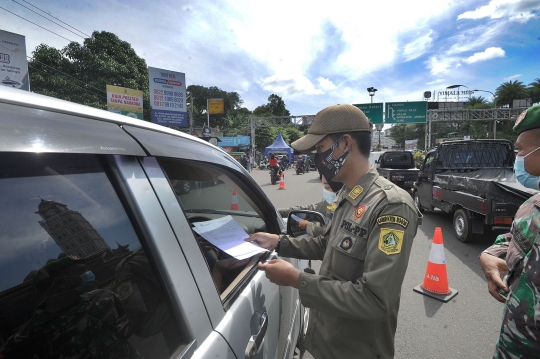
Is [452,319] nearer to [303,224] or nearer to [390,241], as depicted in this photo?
[303,224]

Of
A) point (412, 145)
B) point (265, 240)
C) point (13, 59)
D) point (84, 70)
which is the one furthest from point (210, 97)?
point (265, 240)

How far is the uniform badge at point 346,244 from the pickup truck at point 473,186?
456cm

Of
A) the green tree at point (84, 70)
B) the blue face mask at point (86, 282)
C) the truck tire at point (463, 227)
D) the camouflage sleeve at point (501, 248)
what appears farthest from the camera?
the green tree at point (84, 70)

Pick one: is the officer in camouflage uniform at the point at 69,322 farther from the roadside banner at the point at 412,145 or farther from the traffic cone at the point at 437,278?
the roadside banner at the point at 412,145

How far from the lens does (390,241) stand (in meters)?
1.16

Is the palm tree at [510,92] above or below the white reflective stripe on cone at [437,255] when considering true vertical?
above

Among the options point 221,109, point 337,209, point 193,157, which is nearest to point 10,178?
point 193,157

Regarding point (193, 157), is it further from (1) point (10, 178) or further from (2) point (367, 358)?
(2) point (367, 358)

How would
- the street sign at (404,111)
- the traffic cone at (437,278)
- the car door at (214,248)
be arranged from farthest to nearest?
the street sign at (404,111)
the traffic cone at (437,278)
the car door at (214,248)

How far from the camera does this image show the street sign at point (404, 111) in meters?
25.2

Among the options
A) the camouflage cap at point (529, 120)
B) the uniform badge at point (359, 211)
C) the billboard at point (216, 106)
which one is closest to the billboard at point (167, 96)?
the billboard at point (216, 106)

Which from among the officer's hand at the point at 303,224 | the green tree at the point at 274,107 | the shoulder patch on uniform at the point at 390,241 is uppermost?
the green tree at the point at 274,107

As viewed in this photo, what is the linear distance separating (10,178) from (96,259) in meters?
0.29

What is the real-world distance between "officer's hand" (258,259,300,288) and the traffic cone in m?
3.12
